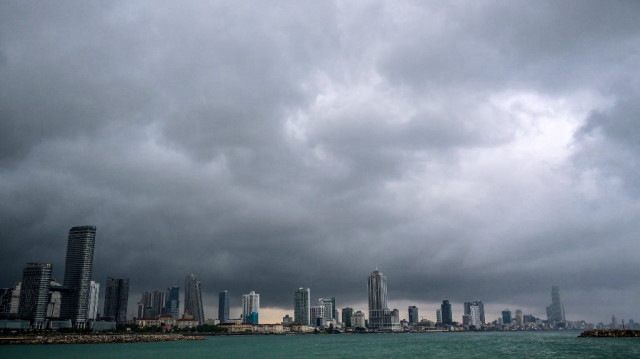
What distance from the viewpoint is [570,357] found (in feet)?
399

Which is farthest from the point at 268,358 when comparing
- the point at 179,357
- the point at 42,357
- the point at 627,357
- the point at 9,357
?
the point at 627,357

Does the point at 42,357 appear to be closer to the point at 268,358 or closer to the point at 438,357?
the point at 268,358

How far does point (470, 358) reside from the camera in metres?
127

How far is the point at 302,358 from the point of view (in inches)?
5344

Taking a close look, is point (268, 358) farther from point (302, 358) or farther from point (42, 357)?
point (42, 357)

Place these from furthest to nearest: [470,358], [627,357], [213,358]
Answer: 1. [213,358]
2. [470,358]
3. [627,357]

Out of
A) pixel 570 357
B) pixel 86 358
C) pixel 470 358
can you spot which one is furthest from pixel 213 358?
pixel 570 357

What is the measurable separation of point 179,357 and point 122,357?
1587 cm

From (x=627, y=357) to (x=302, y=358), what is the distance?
80.6m

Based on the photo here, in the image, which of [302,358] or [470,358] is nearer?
[470,358]

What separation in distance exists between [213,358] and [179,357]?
11.3 metres

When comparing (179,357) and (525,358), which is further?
(179,357)

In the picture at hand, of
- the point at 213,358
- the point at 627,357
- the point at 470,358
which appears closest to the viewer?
the point at 627,357

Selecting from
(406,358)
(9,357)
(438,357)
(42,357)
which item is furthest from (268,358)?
(9,357)
